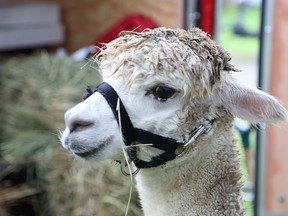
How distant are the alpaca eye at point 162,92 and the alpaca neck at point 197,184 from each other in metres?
0.25

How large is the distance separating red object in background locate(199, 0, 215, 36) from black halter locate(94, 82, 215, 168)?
2.47 metres

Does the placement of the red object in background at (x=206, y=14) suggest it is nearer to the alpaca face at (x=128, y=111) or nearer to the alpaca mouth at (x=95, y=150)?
the alpaca face at (x=128, y=111)

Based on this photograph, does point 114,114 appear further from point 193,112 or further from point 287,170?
point 287,170

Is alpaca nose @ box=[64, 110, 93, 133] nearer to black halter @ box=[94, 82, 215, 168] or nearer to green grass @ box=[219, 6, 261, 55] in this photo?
black halter @ box=[94, 82, 215, 168]

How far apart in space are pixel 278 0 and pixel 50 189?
179cm

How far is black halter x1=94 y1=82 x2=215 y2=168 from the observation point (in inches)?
96.8

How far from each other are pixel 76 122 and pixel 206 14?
2.77m

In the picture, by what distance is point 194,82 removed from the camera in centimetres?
249

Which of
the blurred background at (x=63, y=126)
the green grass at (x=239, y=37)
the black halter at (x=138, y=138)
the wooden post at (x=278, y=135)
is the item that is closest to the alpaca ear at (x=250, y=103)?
the black halter at (x=138, y=138)

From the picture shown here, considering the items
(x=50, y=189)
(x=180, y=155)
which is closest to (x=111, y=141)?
(x=180, y=155)

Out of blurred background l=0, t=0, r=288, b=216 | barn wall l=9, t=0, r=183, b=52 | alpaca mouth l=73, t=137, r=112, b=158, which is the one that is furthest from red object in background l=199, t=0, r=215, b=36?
alpaca mouth l=73, t=137, r=112, b=158

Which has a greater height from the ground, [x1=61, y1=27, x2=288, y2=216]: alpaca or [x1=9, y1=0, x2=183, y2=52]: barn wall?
[x1=61, y1=27, x2=288, y2=216]: alpaca

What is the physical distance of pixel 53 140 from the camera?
4.43m

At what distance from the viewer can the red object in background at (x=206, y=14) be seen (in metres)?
4.97
